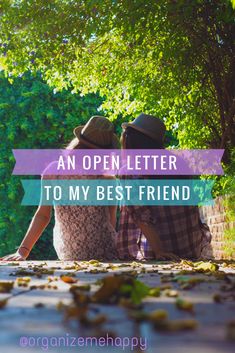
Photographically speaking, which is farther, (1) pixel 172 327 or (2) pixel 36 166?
(2) pixel 36 166

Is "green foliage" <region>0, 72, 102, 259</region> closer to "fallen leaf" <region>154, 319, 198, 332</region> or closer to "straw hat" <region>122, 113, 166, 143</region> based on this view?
"straw hat" <region>122, 113, 166, 143</region>

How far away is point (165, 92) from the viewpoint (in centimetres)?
814

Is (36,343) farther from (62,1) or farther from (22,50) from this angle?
(22,50)

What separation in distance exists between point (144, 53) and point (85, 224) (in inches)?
152

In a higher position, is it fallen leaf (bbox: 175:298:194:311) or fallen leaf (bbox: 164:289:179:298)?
fallen leaf (bbox: 175:298:194:311)

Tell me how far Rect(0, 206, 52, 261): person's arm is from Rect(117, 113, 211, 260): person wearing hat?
63 cm

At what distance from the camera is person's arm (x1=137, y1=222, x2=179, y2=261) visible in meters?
4.57

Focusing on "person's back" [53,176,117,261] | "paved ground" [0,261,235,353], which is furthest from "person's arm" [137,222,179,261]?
"paved ground" [0,261,235,353]

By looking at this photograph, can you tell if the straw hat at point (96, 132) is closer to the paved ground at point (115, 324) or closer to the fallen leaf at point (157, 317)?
the paved ground at point (115, 324)

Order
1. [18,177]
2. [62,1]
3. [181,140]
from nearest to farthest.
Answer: [62,1], [181,140], [18,177]

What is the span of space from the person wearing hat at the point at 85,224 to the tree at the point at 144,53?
173 cm

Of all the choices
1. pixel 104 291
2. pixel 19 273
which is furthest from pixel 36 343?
pixel 19 273

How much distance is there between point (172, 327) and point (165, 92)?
6.94 meters

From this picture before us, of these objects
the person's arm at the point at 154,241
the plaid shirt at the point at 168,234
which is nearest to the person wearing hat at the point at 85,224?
the plaid shirt at the point at 168,234
